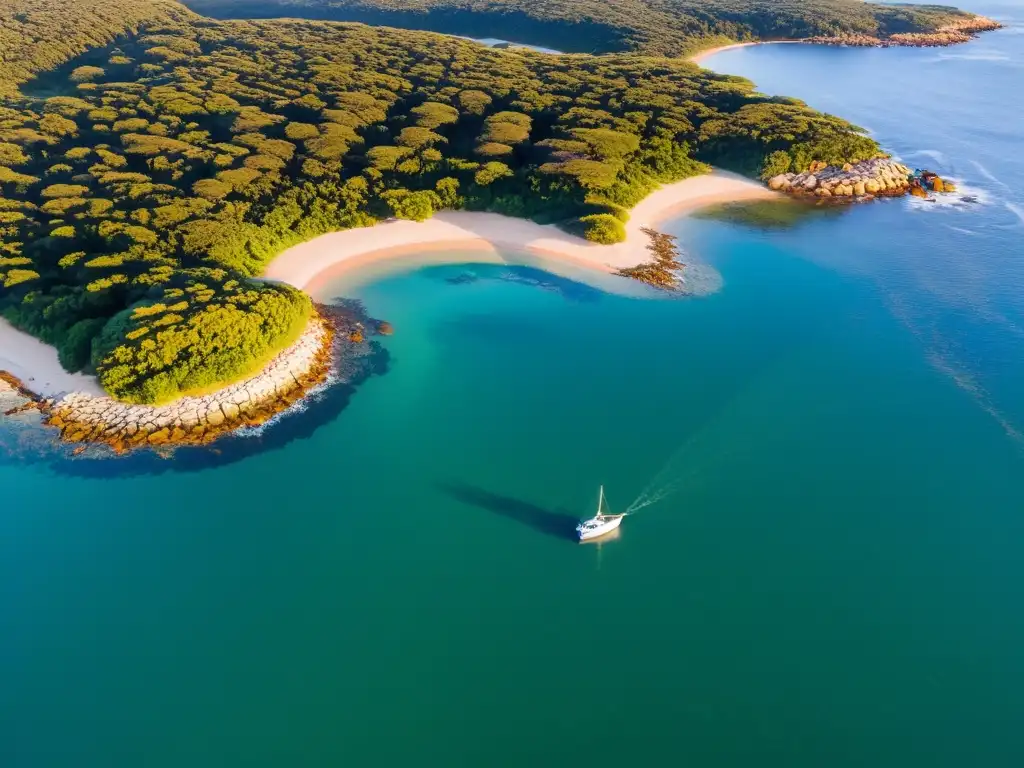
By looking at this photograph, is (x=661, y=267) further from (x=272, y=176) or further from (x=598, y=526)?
(x=272, y=176)

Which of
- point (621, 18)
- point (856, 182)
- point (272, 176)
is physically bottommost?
point (856, 182)

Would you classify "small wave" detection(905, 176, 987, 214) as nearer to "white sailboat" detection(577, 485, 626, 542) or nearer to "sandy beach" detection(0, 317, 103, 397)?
"white sailboat" detection(577, 485, 626, 542)

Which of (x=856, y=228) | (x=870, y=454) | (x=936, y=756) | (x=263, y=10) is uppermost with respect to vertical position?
(x=263, y=10)

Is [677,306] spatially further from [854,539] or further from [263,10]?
[263,10]

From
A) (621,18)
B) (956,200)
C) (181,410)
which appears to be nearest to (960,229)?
(956,200)

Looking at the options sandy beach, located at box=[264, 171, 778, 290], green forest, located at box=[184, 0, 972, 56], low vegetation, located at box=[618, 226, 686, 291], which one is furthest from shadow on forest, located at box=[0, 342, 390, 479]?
green forest, located at box=[184, 0, 972, 56]

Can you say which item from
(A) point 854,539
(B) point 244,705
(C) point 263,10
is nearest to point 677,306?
(A) point 854,539
